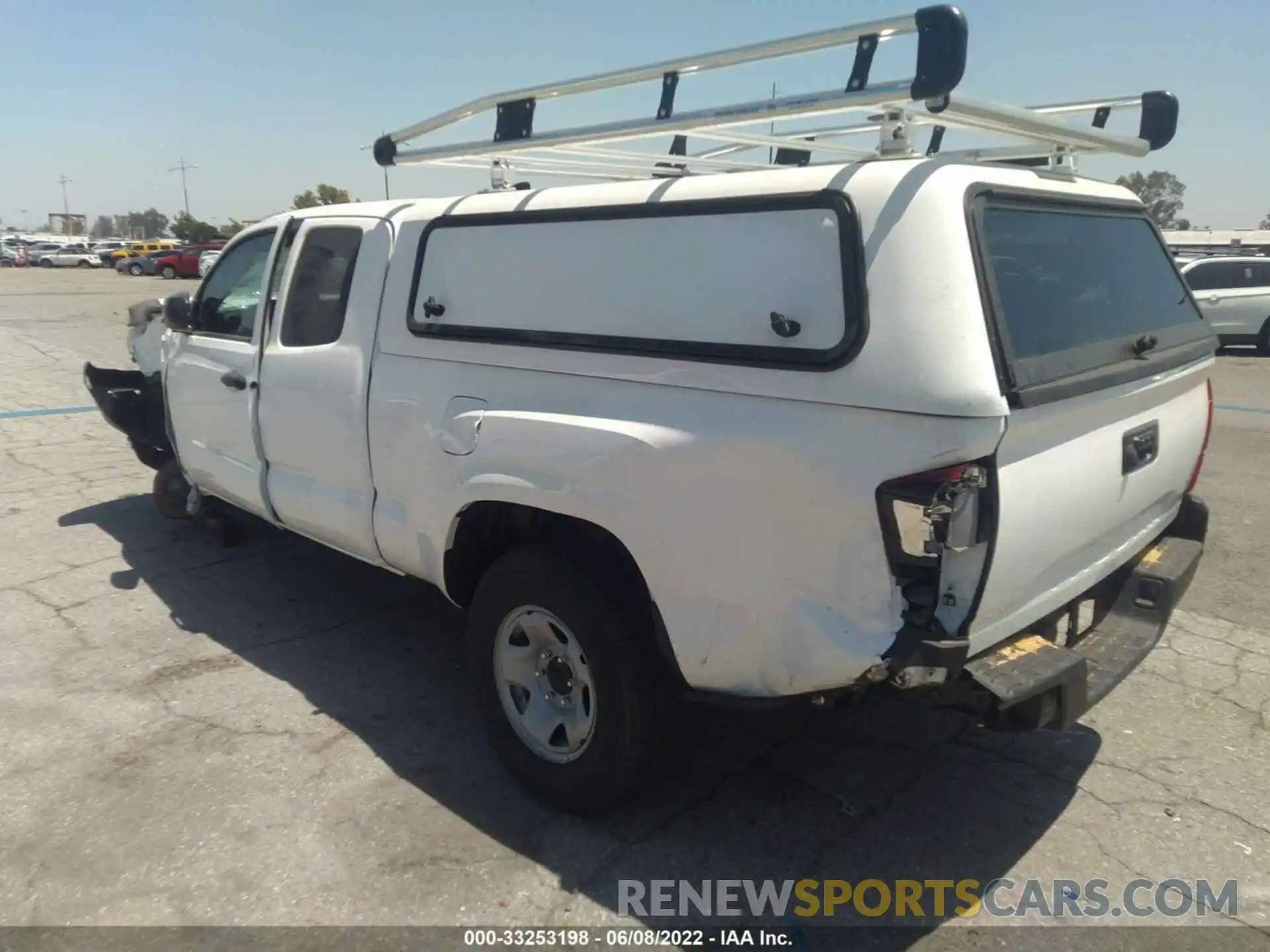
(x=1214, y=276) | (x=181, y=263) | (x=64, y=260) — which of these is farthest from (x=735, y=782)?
(x=64, y=260)

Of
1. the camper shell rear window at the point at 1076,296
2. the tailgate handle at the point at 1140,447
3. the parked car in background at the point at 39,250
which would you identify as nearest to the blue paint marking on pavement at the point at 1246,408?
the camper shell rear window at the point at 1076,296

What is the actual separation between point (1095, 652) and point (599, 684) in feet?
5.16

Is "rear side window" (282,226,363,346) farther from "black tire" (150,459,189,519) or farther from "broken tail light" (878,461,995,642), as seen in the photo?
"broken tail light" (878,461,995,642)

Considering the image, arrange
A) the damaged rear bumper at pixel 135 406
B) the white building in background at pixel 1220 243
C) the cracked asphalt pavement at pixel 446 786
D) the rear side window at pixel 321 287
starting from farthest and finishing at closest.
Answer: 1. the white building in background at pixel 1220 243
2. the damaged rear bumper at pixel 135 406
3. the rear side window at pixel 321 287
4. the cracked asphalt pavement at pixel 446 786

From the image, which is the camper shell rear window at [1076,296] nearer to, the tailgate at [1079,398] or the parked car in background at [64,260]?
the tailgate at [1079,398]

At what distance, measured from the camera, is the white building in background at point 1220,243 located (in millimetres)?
25156

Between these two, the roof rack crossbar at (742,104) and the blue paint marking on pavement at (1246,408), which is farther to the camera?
the blue paint marking on pavement at (1246,408)

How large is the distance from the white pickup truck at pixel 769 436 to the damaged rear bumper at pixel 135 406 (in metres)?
2.93

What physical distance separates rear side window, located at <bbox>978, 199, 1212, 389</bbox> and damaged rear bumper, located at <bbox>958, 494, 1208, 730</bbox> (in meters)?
0.74

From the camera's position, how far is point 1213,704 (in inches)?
153

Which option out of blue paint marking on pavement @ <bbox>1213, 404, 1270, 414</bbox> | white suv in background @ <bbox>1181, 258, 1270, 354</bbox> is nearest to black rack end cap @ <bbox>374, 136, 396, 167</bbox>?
blue paint marking on pavement @ <bbox>1213, 404, 1270, 414</bbox>

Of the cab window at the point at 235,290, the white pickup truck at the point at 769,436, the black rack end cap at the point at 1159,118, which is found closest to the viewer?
the white pickup truck at the point at 769,436

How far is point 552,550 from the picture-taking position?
3.09 m

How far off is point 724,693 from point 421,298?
191 cm
